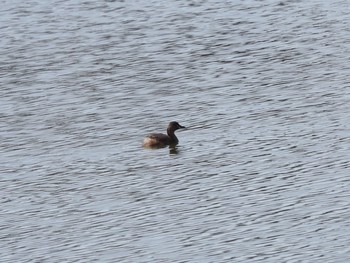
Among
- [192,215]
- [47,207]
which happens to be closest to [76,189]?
[47,207]

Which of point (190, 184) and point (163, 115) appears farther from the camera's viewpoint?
point (163, 115)

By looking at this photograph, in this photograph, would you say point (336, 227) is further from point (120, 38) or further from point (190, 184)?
point (120, 38)

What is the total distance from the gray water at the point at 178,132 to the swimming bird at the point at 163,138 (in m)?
0.23

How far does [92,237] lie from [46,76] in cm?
1689

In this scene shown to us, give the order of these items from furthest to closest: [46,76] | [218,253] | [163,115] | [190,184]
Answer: [46,76]
[163,115]
[190,184]
[218,253]

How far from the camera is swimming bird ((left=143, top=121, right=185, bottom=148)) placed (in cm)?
3247

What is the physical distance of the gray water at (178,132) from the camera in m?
24.5

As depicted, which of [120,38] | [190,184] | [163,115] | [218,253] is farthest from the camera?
[120,38]

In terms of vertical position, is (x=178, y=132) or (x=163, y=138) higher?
(x=163, y=138)

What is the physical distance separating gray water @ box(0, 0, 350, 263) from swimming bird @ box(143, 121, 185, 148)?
0.77 feet

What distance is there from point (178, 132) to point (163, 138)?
1.71 meters

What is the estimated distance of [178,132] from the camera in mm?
34500

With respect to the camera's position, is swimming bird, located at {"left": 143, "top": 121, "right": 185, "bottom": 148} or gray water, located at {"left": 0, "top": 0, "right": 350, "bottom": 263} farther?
swimming bird, located at {"left": 143, "top": 121, "right": 185, "bottom": 148}

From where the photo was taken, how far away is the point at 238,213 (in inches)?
1016
